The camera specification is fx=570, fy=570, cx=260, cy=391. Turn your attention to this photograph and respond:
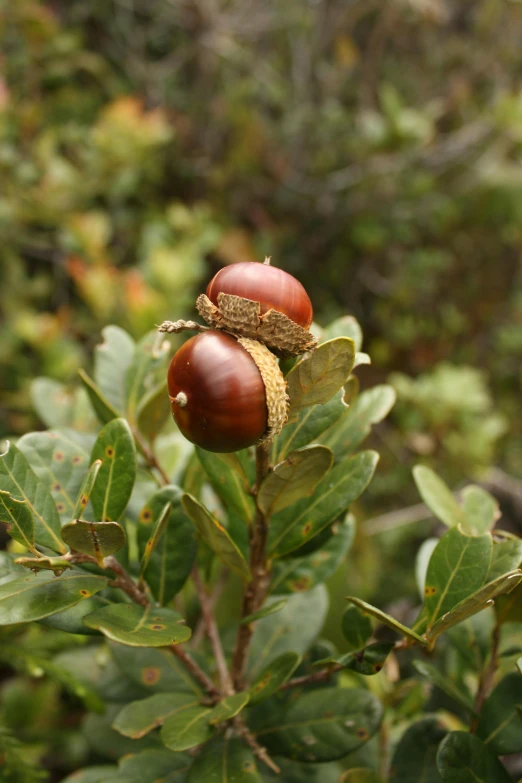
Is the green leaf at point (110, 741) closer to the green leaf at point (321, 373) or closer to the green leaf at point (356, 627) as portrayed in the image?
the green leaf at point (356, 627)

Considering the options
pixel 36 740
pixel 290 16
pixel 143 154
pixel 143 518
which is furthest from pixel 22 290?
pixel 290 16

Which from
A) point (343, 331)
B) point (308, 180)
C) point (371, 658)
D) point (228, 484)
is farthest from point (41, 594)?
point (308, 180)

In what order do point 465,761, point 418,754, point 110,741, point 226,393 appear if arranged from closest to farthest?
point 226,393 < point 465,761 < point 418,754 < point 110,741

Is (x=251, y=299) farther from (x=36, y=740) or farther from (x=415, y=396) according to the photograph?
(x=415, y=396)

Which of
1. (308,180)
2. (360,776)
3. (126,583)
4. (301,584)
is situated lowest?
(360,776)

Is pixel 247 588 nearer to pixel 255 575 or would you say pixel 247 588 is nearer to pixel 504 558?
pixel 255 575

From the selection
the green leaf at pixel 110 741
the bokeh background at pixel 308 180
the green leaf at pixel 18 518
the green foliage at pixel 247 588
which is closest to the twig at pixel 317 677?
the green foliage at pixel 247 588
